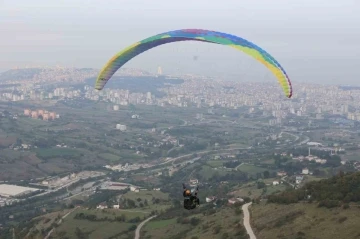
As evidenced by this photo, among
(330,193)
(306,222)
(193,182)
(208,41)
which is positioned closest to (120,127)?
(193,182)

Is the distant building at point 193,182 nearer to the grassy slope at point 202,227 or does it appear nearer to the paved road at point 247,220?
the grassy slope at point 202,227

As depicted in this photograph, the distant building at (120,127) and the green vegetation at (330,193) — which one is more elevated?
the green vegetation at (330,193)

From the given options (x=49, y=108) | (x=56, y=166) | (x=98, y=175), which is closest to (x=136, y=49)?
(x=98, y=175)

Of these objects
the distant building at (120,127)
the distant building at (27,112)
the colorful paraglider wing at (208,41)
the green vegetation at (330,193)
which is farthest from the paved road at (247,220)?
the distant building at (27,112)

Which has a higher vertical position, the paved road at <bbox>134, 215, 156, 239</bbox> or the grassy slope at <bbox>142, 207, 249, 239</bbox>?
the grassy slope at <bbox>142, 207, 249, 239</bbox>

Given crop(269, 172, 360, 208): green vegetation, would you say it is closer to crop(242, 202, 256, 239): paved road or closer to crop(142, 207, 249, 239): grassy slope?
crop(242, 202, 256, 239): paved road

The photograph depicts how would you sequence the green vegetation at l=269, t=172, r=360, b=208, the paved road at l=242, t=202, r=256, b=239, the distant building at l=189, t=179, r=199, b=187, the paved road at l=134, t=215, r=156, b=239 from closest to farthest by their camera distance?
the paved road at l=242, t=202, r=256, b=239 → the green vegetation at l=269, t=172, r=360, b=208 → the paved road at l=134, t=215, r=156, b=239 → the distant building at l=189, t=179, r=199, b=187

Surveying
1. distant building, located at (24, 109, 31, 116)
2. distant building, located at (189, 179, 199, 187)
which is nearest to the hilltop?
distant building, located at (189, 179, 199, 187)

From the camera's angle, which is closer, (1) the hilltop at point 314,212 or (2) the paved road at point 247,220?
(1) the hilltop at point 314,212
